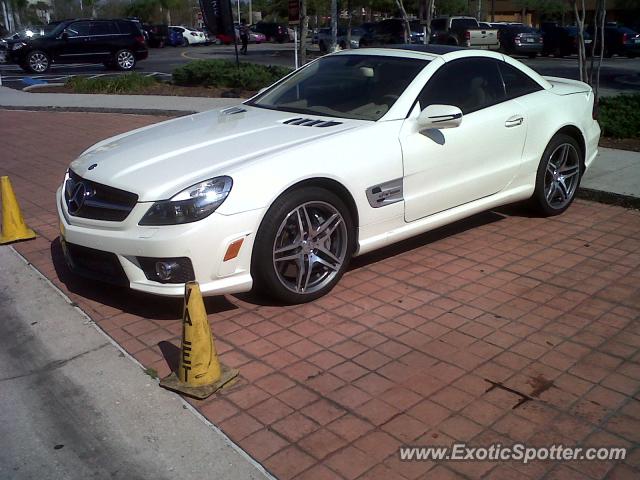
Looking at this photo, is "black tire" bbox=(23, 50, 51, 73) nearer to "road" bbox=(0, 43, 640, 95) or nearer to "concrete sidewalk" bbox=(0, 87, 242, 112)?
"road" bbox=(0, 43, 640, 95)

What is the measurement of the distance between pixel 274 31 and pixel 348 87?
4709 cm

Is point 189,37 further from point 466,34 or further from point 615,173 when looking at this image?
point 615,173

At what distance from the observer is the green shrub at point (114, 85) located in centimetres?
1691

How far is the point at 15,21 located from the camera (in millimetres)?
73000

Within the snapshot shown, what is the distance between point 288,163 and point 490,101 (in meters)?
2.18

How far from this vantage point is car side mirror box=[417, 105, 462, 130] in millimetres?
4879

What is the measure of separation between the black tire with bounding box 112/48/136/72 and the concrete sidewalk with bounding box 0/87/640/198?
6707 millimetres

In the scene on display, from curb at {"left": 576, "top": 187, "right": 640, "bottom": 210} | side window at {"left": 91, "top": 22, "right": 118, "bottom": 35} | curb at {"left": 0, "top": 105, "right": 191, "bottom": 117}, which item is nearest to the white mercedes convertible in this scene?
curb at {"left": 576, "top": 187, "right": 640, "bottom": 210}

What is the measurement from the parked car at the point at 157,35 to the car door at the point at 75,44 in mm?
18943

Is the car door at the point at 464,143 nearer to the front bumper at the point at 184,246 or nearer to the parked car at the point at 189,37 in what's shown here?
the front bumper at the point at 184,246

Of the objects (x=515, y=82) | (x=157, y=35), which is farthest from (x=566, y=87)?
(x=157, y=35)

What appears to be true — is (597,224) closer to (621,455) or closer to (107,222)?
(621,455)

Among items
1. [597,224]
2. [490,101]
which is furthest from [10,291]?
[597,224]

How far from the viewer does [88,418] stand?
3428 mm
